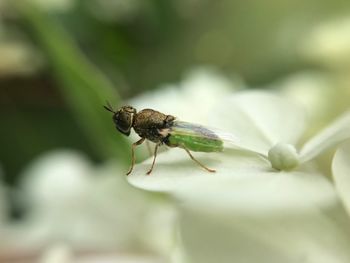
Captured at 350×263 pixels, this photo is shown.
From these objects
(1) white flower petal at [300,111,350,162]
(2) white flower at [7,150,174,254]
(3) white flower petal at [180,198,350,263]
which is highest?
(2) white flower at [7,150,174,254]

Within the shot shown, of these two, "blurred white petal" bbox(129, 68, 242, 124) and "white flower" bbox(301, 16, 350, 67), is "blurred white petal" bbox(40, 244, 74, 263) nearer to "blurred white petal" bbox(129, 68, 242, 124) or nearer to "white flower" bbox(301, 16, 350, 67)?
"blurred white petal" bbox(129, 68, 242, 124)

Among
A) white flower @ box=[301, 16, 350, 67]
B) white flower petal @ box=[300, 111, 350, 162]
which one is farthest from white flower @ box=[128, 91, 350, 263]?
white flower @ box=[301, 16, 350, 67]

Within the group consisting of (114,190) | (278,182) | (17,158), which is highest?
(17,158)

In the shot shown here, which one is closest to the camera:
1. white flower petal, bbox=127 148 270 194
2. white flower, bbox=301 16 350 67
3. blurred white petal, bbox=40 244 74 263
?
white flower petal, bbox=127 148 270 194

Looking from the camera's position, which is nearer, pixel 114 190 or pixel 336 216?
pixel 336 216

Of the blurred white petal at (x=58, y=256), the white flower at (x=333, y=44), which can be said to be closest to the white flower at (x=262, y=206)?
the blurred white petal at (x=58, y=256)

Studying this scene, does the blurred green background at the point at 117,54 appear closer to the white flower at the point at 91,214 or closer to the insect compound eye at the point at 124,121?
the white flower at the point at 91,214

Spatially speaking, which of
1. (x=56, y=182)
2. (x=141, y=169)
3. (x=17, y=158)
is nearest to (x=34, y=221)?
(x=56, y=182)

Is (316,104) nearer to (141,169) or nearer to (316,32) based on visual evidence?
(316,32)

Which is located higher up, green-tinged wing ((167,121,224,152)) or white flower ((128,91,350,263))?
green-tinged wing ((167,121,224,152))
